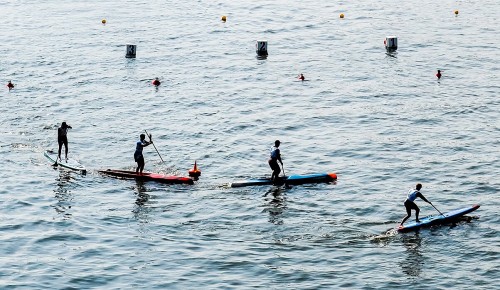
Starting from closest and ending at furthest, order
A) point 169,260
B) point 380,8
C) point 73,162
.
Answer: point 169,260 → point 73,162 → point 380,8

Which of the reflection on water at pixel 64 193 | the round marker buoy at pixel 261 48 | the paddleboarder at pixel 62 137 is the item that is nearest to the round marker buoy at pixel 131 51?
the round marker buoy at pixel 261 48

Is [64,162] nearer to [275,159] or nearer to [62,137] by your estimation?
[62,137]

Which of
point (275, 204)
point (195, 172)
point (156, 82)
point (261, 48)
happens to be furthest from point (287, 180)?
point (261, 48)

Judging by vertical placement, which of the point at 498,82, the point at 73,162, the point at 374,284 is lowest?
the point at 374,284

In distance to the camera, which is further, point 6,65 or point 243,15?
point 243,15

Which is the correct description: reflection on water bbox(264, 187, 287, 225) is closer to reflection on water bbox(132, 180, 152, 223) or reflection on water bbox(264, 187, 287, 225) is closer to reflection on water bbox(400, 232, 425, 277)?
reflection on water bbox(132, 180, 152, 223)

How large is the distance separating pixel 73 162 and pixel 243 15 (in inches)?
1831

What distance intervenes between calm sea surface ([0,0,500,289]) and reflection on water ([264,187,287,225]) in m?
0.13

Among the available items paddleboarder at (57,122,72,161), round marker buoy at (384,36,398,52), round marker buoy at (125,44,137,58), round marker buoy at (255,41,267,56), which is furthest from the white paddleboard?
round marker buoy at (384,36,398,52)

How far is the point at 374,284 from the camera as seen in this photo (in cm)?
3434

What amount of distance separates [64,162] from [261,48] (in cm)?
2880

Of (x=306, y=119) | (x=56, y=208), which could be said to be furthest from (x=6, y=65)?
(x=56, y=208)

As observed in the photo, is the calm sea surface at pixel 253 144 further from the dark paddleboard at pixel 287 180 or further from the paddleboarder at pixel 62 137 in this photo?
the paddleboarder at pixel 62 137

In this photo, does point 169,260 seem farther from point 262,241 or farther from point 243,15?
point 243,15
